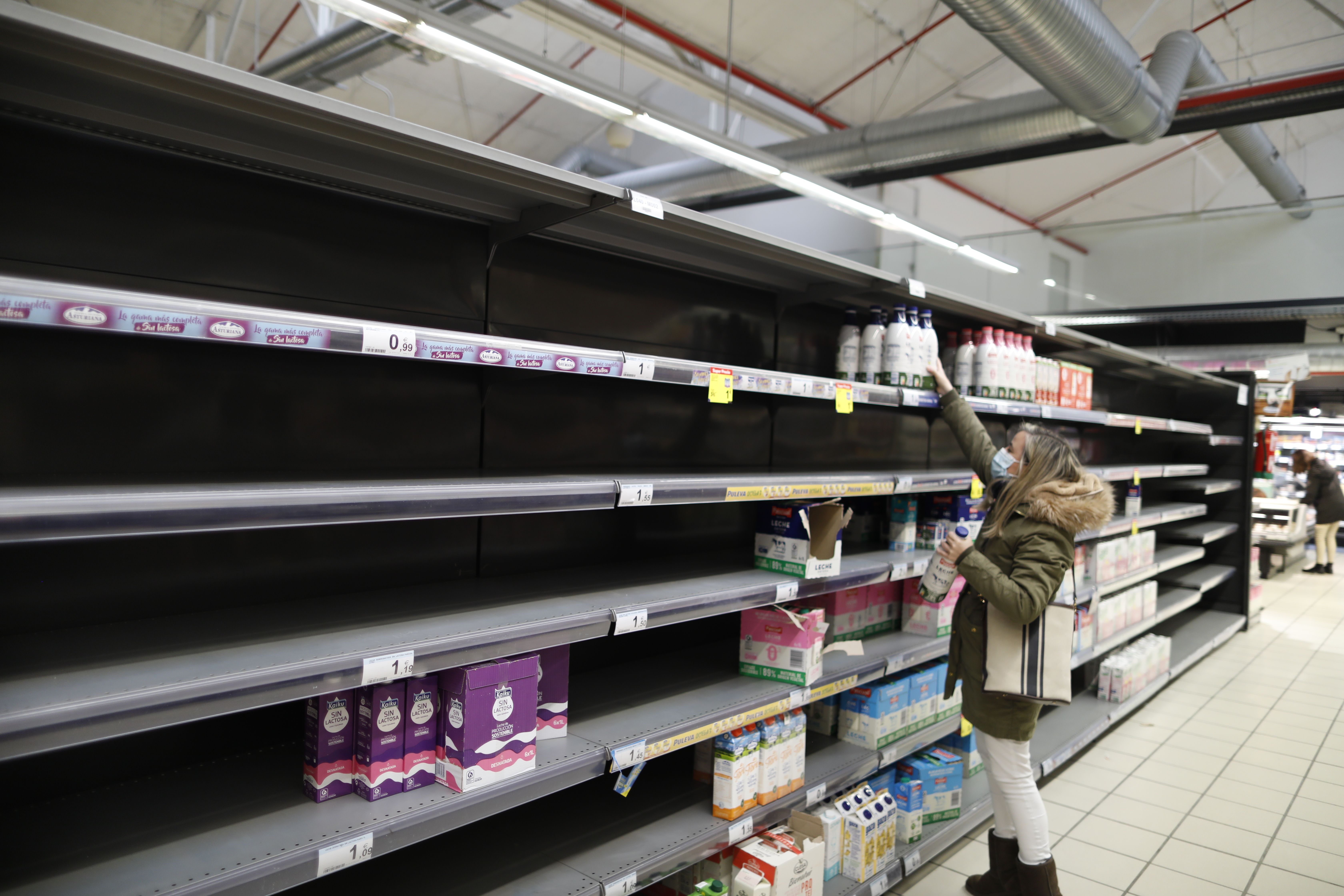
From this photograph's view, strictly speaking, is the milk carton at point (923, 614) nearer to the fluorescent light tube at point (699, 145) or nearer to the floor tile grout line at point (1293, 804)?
the floor tile grout line at point (1293, 804)

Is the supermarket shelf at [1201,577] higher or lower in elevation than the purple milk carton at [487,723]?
lower

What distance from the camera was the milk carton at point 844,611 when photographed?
120 inches

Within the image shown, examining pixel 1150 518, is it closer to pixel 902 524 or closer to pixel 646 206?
pixel 902 524

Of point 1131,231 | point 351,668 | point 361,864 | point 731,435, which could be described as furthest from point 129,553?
point 1131,231

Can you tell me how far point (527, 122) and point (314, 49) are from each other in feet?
12.4

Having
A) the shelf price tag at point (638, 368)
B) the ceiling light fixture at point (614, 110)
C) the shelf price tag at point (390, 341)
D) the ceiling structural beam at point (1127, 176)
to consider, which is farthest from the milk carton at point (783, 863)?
the ceiling structural beam at point (1127, 176)

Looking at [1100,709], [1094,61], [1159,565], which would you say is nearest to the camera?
[1094,61]

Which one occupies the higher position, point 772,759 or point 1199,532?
point 1199,532

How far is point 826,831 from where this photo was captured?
8.71ft

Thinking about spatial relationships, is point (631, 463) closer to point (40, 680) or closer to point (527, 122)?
point (40, 680)

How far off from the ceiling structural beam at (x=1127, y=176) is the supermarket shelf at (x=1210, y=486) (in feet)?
20.1

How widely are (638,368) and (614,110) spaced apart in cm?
311

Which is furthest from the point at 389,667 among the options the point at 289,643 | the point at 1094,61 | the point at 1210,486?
the point at 1210,486

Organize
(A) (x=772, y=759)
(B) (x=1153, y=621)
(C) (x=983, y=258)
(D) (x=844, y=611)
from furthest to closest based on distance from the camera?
(C) (x=983, y=258)
(B) (x=1153, y=621)
(D) (x=844, y=611)
(A) (x=772, y=759)
